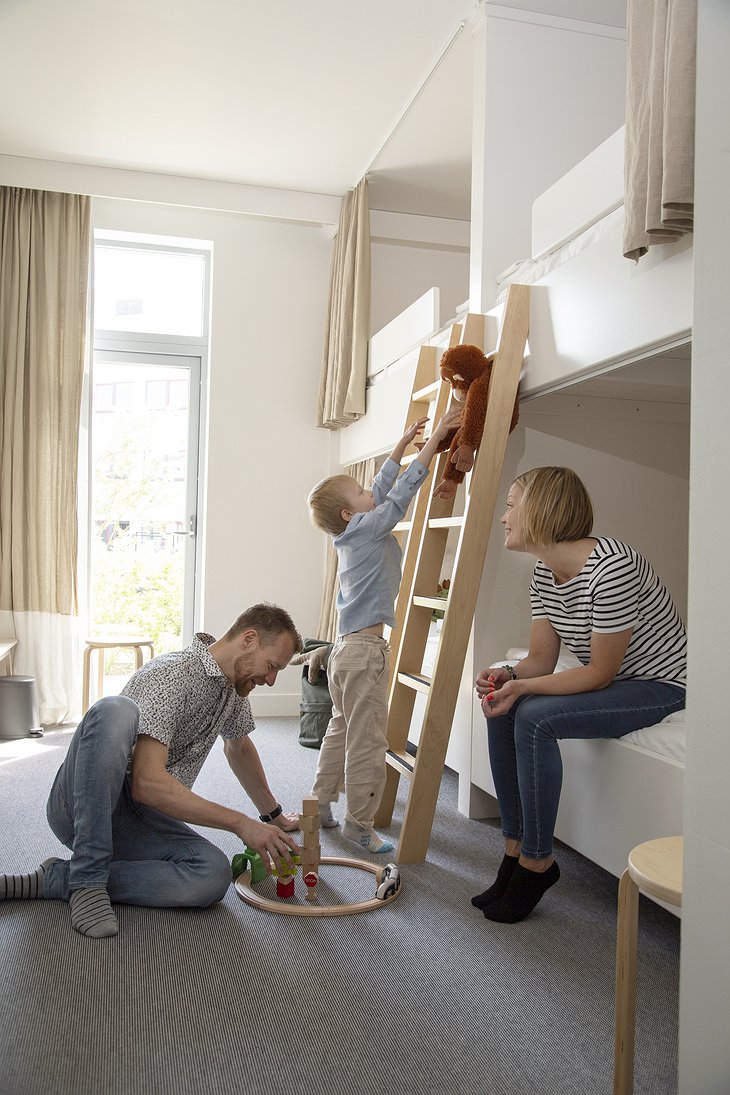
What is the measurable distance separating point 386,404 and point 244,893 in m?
2.52

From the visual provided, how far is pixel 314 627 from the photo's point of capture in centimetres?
521

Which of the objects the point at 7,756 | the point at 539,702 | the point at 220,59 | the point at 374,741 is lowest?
the point at 7,756

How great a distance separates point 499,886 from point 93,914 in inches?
39.5

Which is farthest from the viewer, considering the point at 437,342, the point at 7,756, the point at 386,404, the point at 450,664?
the point at 386,404

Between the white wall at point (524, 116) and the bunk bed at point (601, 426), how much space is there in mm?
281

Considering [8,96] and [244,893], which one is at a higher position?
[8,96]

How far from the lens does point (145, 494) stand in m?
5.17

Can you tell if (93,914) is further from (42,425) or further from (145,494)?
(145,494)

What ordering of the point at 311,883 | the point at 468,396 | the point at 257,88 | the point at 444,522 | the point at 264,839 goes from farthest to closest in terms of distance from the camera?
the point at 257,88 → the point at 444,522 → the point at 468,396 → the point at 311,883 → the point at 264,839

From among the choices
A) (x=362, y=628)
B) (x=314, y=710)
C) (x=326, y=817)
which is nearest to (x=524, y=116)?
(x=362, y=628)

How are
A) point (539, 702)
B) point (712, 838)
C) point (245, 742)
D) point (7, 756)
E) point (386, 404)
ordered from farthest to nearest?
point (386, 404)
point (7, 756)
point (245, 742)
point (539, 702)
point (712, 838)

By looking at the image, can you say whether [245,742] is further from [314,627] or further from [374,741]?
[314,627]

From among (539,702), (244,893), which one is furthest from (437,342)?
(244,893)

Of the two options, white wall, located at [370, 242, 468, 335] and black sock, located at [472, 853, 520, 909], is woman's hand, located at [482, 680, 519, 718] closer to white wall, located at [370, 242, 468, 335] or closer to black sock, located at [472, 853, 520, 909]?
black sock, located at [472, 853, 520, 909]
